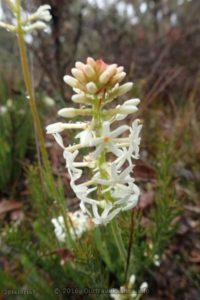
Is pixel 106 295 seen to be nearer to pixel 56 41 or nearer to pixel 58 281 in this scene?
pixel 58 281

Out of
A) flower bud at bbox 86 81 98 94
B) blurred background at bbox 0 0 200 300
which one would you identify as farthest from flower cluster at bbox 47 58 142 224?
blurred background at bbox 0 0 200 300

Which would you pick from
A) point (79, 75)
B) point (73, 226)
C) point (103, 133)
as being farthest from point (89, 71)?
point (73, 226)

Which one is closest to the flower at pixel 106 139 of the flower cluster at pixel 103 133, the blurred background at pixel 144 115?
the flower cluster at pixel 103 133

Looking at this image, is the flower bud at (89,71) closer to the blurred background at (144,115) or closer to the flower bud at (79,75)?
the flower bud at (79,75)

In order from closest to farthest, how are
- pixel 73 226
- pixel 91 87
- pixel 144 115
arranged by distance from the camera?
pixel 91 87 < pixel 73 226 < pixel 144 115

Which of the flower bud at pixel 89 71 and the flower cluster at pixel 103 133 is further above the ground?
the flower bud at pixel 89 71

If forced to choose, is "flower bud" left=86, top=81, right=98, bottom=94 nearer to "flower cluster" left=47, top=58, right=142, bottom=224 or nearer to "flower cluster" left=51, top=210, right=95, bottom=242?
"flower cluster" left=47, top=58, right=142, bottom=224

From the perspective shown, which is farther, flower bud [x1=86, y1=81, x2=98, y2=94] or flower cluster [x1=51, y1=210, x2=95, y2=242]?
flower cluster [x1=51, y1=210, x2=95, y2=242]

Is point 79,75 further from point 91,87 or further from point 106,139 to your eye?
point 106,139
